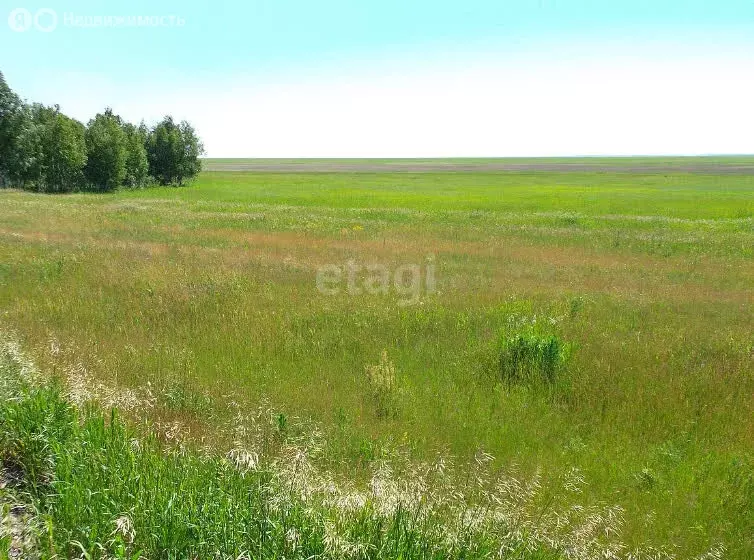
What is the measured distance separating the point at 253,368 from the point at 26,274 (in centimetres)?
929

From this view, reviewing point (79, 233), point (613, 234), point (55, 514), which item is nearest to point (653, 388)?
point (55, 514)

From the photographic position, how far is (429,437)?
6.00 m

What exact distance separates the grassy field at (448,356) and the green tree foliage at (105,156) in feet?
142

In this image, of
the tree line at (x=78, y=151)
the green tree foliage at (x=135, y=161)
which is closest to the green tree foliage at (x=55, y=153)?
the tree line at (x=78, y=151)

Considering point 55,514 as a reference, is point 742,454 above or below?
below

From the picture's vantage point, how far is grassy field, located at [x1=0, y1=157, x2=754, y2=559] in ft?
18.0

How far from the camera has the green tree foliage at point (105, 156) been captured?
183ft

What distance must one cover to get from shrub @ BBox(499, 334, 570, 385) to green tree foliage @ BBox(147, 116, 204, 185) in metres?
70.1

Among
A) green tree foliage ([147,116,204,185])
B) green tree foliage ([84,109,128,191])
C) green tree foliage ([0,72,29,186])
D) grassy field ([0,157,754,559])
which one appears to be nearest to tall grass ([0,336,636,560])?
grassy field ([0,157,754,559])

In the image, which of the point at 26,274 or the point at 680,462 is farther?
the point at 26,274

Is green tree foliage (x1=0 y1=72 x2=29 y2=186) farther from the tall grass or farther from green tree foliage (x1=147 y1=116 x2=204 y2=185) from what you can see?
the tall grass

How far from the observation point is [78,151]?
5281cm

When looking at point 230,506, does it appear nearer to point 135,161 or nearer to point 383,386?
point 383,386

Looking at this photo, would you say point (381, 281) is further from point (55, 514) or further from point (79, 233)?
point (79, 233)
